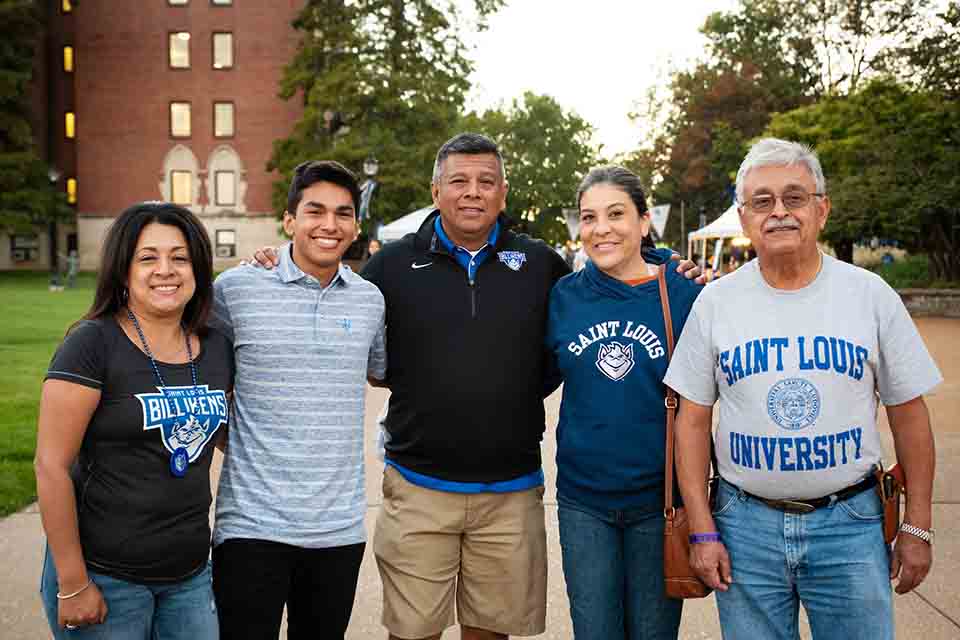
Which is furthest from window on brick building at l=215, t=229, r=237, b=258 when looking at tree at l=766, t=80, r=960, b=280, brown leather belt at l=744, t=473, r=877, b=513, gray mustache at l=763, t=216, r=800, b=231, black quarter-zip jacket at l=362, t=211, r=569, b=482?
brown leather belt at l=744, t=473, r=877, b=513

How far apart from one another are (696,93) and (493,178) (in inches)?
1957

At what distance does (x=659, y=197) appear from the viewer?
55812 mm

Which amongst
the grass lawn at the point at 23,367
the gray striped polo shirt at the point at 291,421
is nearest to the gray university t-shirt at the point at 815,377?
the gray striped polo shirt at the point at 291,421

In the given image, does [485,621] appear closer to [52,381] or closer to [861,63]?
[52,381]

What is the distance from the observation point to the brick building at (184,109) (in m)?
43.6

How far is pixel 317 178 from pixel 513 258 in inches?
36.6

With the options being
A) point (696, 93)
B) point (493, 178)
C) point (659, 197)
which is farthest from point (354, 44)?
point (493, 178)

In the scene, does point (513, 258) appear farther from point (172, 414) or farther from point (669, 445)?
point (172, 414)

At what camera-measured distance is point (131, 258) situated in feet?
9.12

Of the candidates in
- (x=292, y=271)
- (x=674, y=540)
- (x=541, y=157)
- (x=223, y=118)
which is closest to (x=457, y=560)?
(x=674, y=540)

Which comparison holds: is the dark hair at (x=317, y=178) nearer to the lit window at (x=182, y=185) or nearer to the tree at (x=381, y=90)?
the tree at (x=381, y=90)

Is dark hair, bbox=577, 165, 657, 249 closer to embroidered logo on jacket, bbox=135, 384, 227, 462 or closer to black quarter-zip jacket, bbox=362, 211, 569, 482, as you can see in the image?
black quarter-zip jacket, bbox=362, 211, 569, 482

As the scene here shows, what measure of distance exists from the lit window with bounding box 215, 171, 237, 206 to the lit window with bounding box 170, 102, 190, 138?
2737 mm

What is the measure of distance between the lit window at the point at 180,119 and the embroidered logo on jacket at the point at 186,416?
45120 millimetres
